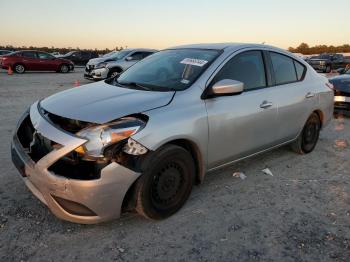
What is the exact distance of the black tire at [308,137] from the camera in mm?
5232

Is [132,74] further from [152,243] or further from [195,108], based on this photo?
[152,243]

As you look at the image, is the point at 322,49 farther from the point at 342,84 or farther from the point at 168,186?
the point at 168,186

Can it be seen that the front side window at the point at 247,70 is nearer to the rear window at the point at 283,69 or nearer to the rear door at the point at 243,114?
the rear door at the point at 243,114

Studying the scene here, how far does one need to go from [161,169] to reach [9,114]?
19.6 feet

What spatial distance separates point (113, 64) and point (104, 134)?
12309mm

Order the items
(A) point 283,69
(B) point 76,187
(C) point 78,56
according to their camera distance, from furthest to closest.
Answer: (C) point 78,56, (A) point 283,69, (B) point 76,187

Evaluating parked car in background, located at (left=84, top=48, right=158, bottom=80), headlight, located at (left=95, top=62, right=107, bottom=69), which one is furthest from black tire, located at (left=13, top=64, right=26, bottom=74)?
headlight, located at (left=95, top=62, right=107, bottom=69)

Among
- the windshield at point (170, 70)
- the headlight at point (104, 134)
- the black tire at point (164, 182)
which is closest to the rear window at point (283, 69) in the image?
the windshield at point (170, 70)

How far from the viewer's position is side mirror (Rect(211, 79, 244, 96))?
134 inches

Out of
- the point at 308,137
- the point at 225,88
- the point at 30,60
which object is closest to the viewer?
the point at 225,88

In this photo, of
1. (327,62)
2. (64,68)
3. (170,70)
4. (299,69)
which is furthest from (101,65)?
(327,62)

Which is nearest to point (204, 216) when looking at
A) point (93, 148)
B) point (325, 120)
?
point (93, 148)

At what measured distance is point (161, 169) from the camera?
3.11 m

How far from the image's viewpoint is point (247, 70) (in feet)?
13.4
